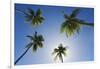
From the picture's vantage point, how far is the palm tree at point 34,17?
2.12 metres

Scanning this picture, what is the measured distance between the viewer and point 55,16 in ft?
7.28

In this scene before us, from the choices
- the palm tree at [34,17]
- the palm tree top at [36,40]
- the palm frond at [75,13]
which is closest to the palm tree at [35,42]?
the palm tree top at [36,40]

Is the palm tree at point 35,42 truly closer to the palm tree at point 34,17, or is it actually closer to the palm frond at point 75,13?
the palm tree at point 34,17

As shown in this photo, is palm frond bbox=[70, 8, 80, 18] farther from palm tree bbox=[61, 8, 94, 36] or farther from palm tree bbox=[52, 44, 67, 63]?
palm tree bbox=[52, 44, 67, 63]

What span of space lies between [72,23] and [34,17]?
0.45m

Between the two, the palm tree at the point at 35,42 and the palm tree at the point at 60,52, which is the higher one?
the palm tree at the point at 35,42

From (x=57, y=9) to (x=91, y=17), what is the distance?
1.43ft

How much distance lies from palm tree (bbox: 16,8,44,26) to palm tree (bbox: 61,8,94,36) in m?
0.27

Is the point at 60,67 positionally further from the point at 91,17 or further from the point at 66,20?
the point at 91,17

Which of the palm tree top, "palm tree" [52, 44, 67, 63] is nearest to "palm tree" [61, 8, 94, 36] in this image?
"palm tree" [52, 44, 67, 63]

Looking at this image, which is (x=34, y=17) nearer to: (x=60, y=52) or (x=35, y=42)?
(x=35, y=42)

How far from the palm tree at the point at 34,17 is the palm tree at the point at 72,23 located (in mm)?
275

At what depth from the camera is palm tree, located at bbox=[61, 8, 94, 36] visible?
7.39 ft

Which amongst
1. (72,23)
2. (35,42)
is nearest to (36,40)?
(35,42)
